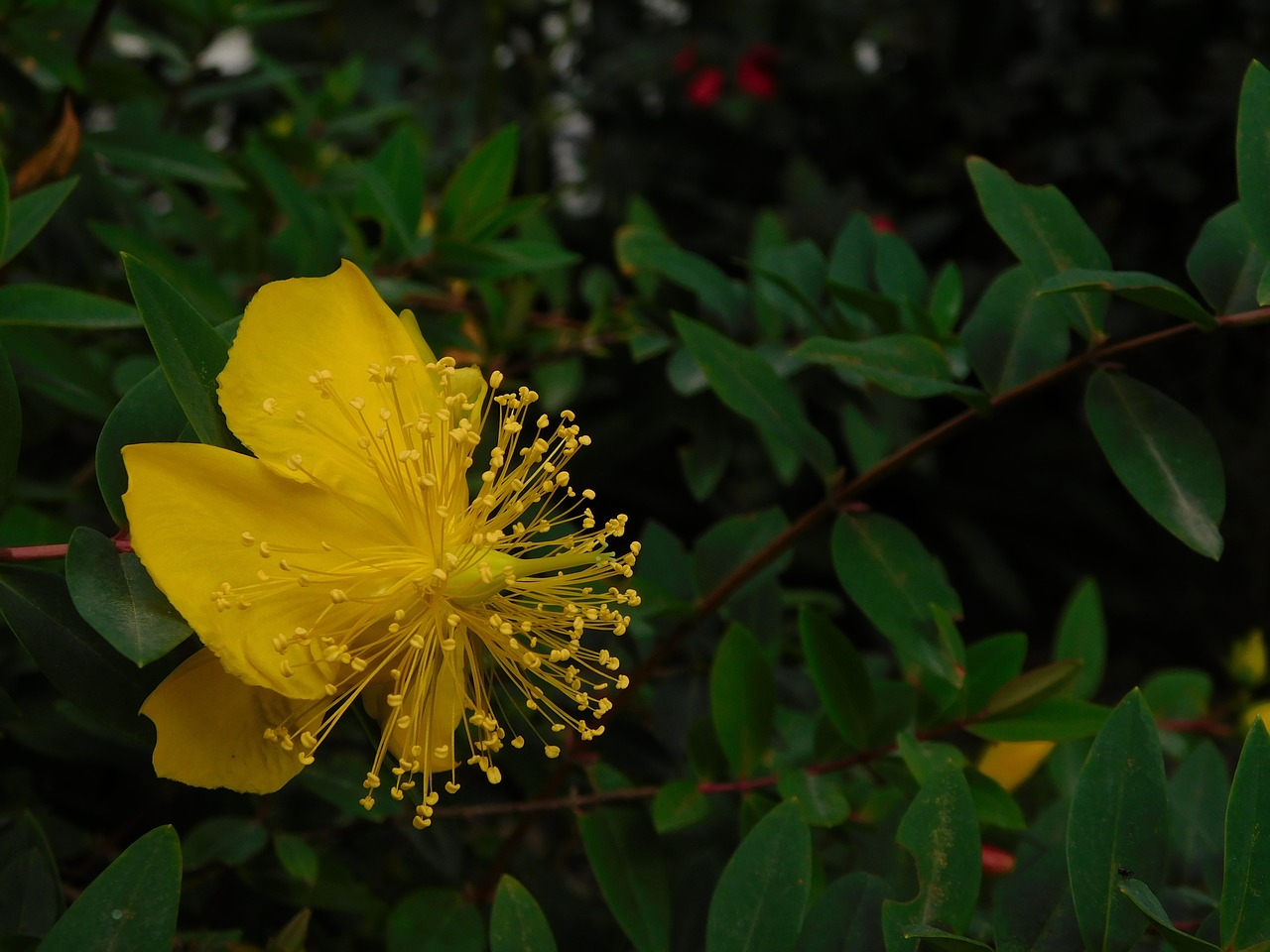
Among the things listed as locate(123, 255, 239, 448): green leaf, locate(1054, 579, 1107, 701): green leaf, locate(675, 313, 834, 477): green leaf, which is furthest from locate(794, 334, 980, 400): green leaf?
locate(1054, 579, 1107, 701): green leaf

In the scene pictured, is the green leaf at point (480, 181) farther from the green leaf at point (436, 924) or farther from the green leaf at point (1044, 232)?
the green leaf at point (436, 924)

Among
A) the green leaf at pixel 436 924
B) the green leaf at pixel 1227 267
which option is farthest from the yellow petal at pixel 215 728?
the green leaf at pixel 1227 267

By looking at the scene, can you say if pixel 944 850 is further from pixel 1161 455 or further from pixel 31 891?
pixel 31 891

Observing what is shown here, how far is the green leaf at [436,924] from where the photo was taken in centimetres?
68

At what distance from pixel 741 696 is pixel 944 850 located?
191 millimetres

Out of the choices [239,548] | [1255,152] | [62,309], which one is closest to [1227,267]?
[1255,152]

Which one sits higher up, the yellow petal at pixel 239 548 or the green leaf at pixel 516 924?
the yellow petal at pixel 239 548

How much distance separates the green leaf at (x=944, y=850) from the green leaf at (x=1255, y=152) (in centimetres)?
32

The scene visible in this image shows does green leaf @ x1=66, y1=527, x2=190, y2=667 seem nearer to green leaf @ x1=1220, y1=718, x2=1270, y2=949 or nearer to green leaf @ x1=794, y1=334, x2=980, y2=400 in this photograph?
green leaf @ x1=794, y1=334, x2=980, y2=400

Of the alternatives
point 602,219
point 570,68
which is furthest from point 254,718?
point 570,68

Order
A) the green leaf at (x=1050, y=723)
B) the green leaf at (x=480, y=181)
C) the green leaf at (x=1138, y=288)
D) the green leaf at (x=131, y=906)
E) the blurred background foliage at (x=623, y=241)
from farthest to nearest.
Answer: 1. the green leaf at (x=480, y=181)
2. the blurred background foliage at (x=623, y=241)
3. the green leaf at (x=1050, y=723)
4. the green leaf at (x=1138, y=288)
5. the green leaf at (x=131, y=906)

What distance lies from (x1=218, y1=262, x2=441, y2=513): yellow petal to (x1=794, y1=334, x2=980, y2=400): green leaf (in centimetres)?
21

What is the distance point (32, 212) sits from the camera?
640 mm

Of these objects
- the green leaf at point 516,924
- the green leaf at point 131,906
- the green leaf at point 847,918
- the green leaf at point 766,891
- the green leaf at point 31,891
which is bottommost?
the green leaf at point 31,891
